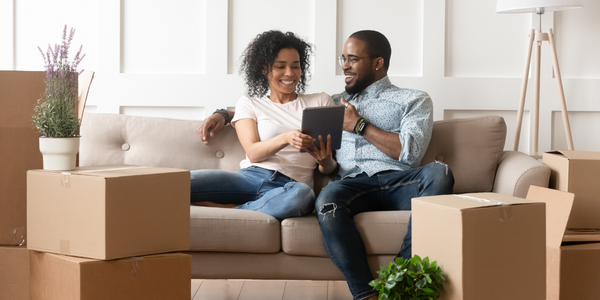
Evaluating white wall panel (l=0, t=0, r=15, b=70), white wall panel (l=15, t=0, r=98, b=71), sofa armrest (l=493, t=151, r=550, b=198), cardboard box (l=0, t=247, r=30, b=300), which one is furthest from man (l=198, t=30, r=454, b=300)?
white wall panel (l=0, t=0, r=15, b=70)

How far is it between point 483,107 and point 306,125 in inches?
49.4

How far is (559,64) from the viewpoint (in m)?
2.64

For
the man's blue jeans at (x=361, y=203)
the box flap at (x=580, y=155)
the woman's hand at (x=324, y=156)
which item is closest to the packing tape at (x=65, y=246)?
the man's blue jeans at (x=361, y=203)

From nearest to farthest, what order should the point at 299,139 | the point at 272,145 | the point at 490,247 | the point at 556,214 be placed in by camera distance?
1. the point at 490,247
2. the point at 556,214
3. the point at 299,139
4. the point at 272,145

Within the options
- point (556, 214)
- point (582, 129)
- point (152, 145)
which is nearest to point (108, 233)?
point (152, 145)

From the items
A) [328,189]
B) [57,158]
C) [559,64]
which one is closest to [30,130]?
[57,158]

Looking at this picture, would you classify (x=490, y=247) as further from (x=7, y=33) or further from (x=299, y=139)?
(x=7, y=33)

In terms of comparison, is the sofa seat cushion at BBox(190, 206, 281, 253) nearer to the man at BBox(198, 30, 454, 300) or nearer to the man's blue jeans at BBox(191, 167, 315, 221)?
the man's blue jeans at BBox(191, 167, 315, 221)

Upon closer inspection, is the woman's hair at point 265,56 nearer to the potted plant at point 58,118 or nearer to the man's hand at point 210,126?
the man's hand at point 210,126

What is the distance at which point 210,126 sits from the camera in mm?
2146

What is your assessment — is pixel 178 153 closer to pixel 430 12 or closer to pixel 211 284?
pixel 211 284

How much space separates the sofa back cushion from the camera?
2.10 metres

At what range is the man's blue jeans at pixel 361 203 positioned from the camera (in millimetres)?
1631

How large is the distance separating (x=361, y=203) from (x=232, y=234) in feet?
1.59
